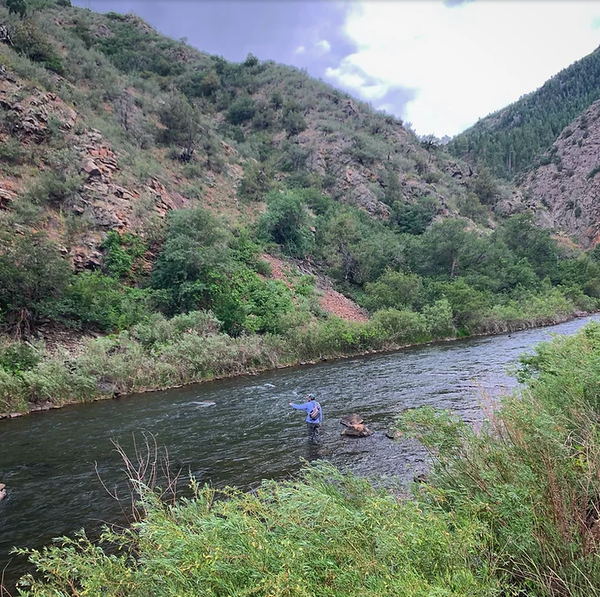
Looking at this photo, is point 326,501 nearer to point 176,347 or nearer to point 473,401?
point 473,401

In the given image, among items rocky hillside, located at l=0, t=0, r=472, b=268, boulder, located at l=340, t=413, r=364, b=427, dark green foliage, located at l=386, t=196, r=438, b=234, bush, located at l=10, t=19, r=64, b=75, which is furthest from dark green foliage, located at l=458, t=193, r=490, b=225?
boulder, located at l=340, t=413, r=364, b=427

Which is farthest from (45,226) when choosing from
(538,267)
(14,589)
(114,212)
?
(538,267)

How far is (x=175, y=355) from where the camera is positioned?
21.9 metres

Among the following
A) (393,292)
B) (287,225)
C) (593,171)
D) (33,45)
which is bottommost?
(393,292)

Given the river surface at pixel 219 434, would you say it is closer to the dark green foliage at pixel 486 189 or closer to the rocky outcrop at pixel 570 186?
the dark green foliage at pixel 486 189

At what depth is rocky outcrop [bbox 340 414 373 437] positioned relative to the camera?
12469mm

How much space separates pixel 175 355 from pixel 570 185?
90.3m

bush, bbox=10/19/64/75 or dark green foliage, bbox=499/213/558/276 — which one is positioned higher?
bush, bbox=10/19/64/75

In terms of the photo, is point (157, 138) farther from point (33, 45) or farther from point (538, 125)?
point (538, 125)

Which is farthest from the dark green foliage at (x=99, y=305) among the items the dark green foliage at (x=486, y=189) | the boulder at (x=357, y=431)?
the dark green foliage at (x=486, y=189)

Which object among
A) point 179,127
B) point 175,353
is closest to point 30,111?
point 179,127

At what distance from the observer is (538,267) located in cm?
5278

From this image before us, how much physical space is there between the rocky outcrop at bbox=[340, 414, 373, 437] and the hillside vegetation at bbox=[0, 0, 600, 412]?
1156 cm

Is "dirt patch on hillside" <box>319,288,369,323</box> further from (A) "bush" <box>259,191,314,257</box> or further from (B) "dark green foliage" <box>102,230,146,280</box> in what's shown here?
(B) "dark green foliage" <box>102,230,146,280</box>
